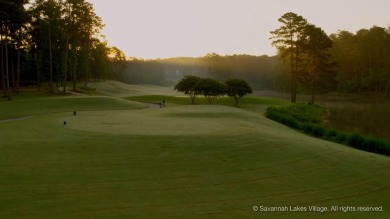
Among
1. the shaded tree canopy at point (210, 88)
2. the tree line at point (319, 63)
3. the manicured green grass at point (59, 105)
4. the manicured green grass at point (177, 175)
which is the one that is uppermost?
the tree line at point (319, 63)

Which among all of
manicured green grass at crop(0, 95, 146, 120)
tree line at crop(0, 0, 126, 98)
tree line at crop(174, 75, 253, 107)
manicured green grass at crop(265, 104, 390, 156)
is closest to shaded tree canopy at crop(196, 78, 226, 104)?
tree line at crop(174, 75, 253, 107)

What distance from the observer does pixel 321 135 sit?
2939 centimetres

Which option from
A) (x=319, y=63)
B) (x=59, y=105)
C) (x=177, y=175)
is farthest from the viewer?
(x=319, y=63)

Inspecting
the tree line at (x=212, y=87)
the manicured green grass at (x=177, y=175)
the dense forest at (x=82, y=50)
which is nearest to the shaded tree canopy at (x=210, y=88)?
the tree line at (x=212, y=87)

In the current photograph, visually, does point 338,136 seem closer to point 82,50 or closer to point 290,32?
point 290,32

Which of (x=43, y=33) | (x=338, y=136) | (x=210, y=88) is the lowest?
(x=338, y=136)

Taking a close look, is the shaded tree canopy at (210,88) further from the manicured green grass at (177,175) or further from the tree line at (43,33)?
the manicured green grass at (177,175)

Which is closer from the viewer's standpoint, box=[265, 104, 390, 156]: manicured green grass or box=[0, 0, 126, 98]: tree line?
box=[265, 104, 390, 156]: manicured green grass

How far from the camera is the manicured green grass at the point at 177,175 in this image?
1141 centimetres

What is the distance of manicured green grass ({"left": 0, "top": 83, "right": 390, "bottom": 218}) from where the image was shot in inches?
449

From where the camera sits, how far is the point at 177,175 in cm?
1448

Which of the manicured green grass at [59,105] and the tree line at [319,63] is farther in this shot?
the tree line at [319,63]

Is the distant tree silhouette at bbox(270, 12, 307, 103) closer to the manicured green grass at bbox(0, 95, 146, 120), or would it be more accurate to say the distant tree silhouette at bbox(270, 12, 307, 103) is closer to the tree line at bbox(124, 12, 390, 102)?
the tree line at bbox(124, 12, 390, 102)

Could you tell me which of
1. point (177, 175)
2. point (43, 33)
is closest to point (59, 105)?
point (43, 33)
